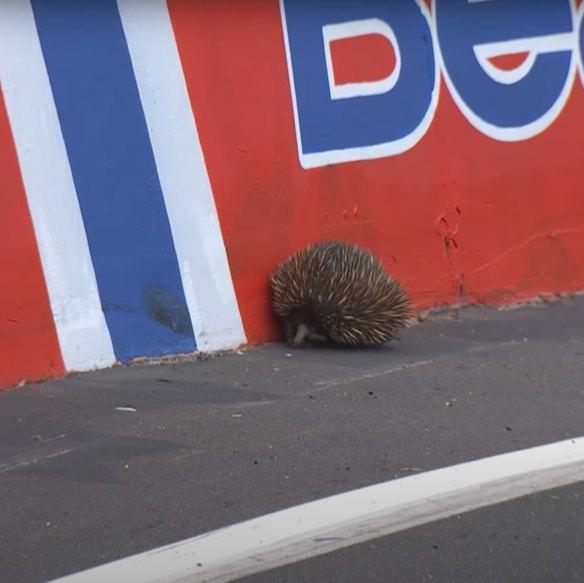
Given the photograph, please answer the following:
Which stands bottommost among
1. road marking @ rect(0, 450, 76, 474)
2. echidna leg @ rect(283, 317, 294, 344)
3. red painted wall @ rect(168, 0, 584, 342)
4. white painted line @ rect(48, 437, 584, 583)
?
white painted line @ rect(48, 437, 584, 583)

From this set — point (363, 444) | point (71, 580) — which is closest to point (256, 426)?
point (363, 444)

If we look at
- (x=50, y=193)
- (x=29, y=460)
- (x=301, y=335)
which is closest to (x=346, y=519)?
(x=29, y=460)

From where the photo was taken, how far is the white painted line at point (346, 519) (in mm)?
4605

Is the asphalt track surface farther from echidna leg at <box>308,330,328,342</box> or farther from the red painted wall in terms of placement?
the red painted wall

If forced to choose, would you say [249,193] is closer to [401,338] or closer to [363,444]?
[401,338]

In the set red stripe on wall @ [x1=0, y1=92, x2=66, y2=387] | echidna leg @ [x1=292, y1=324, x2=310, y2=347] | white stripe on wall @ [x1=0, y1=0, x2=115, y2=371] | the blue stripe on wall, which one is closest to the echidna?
echidna leg @ [x1=292, y1=324, x2=310, y2=347]

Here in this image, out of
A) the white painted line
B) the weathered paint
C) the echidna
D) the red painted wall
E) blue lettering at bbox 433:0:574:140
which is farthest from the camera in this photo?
blue lettering at bbox 433:0:574:140

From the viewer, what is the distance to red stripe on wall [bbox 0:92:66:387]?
289 inches

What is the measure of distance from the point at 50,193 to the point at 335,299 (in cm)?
237

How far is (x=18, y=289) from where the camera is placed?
740 cm

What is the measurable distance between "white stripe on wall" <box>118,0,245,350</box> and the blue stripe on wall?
76 millimetres

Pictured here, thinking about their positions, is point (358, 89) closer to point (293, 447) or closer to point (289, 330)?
point (289, 330)

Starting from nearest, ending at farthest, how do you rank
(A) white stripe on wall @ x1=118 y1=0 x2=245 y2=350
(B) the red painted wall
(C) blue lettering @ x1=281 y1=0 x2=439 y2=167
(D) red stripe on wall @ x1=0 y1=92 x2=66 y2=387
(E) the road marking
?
(E) the road marking
(D) red stripe on wall @ x1=0 y1=92 x2=66 y2=387
(A) white stripe on wall @ x1=118 y1=0 x2=245 y2=350
(B) the red painted wall
(C) blue lettering @ x1=281 y1=0 x2=439 y2=167

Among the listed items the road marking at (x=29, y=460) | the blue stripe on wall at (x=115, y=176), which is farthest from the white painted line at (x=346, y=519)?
the blue stripe on wall at (x=115, y=176)
